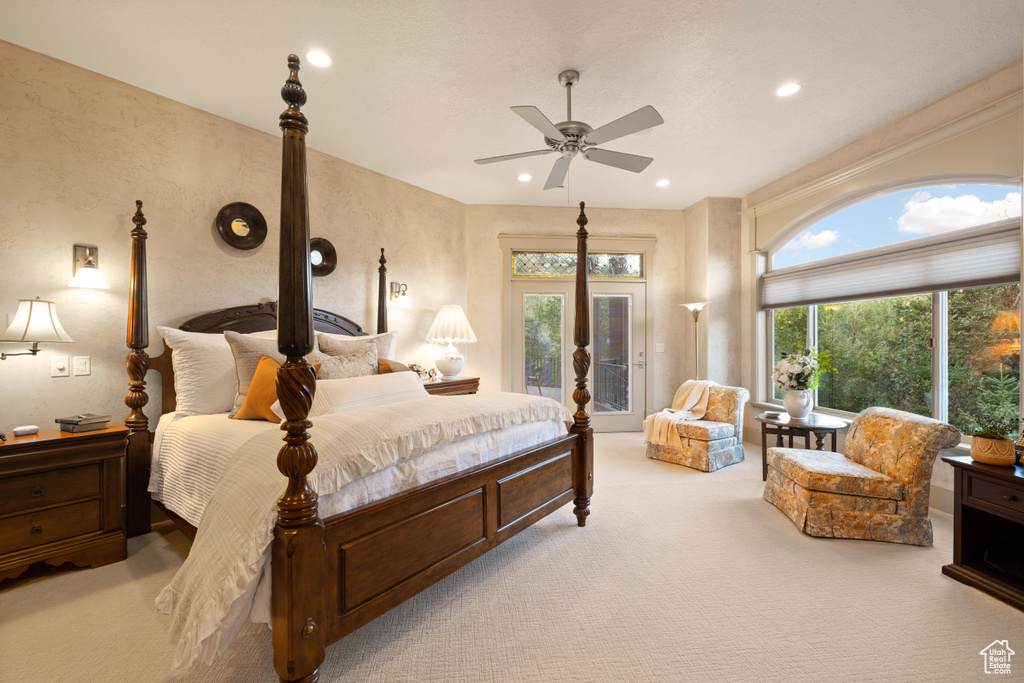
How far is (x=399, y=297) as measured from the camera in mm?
4809

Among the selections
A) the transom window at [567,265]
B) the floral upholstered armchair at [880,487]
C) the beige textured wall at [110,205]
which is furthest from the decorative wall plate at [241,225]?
the floral upholstered armchair at [880,487]

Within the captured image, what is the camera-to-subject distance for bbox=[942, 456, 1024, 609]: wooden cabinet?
214 centimetres

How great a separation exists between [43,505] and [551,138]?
334 cm

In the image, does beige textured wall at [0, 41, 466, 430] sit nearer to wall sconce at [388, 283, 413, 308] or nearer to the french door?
wall sconce at [388, 283, 413, 308]

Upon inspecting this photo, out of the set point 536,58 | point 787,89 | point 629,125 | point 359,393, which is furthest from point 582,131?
point 359,393

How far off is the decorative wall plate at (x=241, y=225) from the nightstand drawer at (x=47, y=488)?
69.0 inches

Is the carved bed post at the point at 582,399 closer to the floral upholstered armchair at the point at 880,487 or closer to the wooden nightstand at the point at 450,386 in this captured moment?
the floral upholstered armchair at the point at 880,487

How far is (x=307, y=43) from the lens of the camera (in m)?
2.60

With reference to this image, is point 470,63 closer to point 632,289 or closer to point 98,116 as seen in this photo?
point 98,116

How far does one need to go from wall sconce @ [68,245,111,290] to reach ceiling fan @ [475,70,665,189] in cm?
251

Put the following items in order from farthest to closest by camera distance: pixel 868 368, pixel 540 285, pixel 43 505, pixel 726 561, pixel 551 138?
pixel 540 285, pixel 868 368, pixel 551 138, pixel 726 561, pixel 43 505

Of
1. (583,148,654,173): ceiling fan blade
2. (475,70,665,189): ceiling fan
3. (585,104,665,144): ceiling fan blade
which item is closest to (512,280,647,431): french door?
(475,70,665,189): ceiling fan

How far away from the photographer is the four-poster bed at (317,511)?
4.77ft

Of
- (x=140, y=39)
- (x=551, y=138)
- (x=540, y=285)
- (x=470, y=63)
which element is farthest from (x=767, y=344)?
(x=140, y=39)
